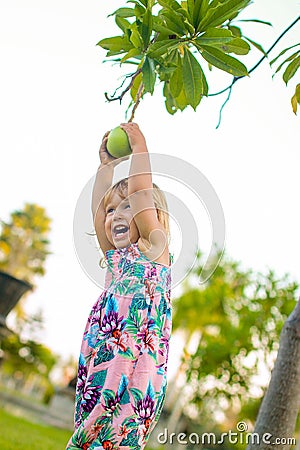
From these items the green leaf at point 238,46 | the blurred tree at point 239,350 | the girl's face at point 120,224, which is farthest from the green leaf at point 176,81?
the blurred tree at point 239,350

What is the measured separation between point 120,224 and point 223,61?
0.62 meters

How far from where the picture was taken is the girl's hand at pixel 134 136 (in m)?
1.83

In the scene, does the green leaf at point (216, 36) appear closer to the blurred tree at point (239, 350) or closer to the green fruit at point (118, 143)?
the green fruit at point (118, 143)

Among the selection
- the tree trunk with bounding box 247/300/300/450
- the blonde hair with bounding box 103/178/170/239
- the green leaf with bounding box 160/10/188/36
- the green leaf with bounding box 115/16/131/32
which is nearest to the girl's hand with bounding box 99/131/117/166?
the blonde hair with bounding box 103/178/170/239

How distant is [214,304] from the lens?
36.0ft

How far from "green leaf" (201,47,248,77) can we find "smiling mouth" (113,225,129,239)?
0.60 m

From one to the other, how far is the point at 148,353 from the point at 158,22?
1.03m

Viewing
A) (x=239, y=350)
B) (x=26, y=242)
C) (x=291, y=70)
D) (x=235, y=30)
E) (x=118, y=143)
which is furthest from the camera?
(x=26, y=242)

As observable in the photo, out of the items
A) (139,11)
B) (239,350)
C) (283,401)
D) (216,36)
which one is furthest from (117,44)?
(239,350)

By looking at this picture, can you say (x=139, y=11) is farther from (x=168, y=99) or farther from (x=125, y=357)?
(x=125, y=357)

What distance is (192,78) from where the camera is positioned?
1.79 meters

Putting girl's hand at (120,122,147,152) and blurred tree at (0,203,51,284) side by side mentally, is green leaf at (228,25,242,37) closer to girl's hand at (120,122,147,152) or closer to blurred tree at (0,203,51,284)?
girl's hand at (120,122,147,152)

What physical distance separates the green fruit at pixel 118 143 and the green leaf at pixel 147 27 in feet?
1.03

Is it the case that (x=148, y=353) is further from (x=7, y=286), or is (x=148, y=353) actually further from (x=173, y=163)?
(x=7, y=286)
